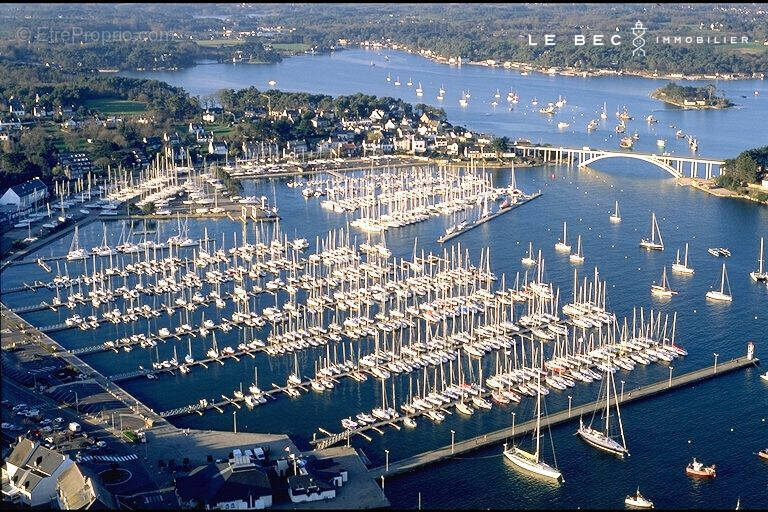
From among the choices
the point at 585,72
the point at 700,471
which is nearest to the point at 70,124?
the point at 700,471

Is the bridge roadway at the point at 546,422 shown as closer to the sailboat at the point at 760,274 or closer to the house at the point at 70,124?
the sailboat at the point at 760,274

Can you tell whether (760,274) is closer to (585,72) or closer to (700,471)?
(700,471)

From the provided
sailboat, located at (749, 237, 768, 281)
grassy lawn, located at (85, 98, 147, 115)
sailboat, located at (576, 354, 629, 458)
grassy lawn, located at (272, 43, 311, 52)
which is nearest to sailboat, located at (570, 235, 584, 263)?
sailboat, located at (749, 237, 768, 281)

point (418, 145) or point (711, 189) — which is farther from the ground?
point (418, 145)

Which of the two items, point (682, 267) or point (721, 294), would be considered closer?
point (721, 294)

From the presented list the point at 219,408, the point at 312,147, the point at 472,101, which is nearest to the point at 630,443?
the point at 219,408
